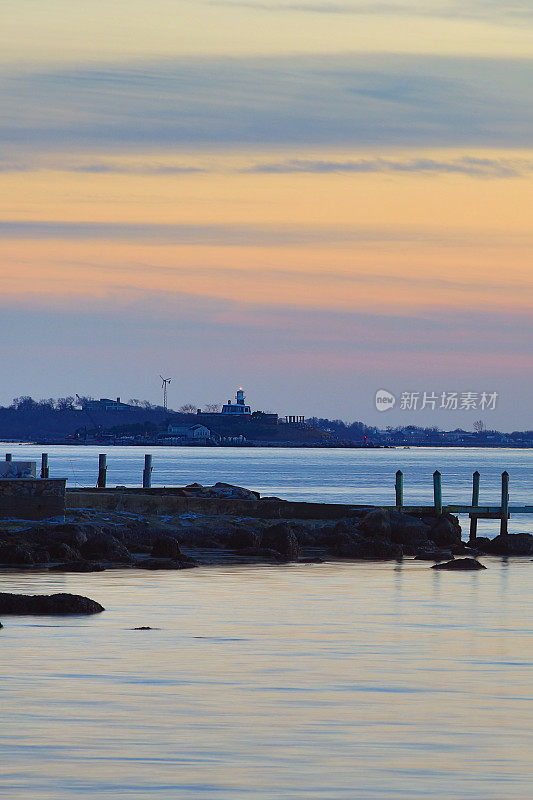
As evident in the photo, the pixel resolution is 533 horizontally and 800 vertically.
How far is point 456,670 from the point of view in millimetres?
19141

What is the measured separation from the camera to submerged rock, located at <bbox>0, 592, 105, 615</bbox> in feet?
75.3

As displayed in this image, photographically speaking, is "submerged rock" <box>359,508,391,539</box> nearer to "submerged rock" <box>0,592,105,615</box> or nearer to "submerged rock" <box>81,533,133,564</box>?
"submerged rock" <box>81,533,133,564</box>

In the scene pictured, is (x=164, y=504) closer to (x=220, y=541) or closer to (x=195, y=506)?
(x=195, y=506)

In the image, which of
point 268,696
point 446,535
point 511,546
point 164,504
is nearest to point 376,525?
point 446,535

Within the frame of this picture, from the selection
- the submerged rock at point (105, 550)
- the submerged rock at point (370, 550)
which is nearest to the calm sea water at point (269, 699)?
the submerged rock at point (105, 550)

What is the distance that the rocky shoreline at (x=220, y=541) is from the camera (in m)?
33.9

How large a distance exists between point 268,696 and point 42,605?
23.5ft

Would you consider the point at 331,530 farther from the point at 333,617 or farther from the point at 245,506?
the point at 333,617

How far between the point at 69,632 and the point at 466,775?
9.90 meters

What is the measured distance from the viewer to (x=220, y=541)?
40719 millimetres

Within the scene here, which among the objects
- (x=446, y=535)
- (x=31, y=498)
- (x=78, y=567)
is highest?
(x=31, y=498)

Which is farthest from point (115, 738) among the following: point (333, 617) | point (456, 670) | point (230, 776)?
point (333, 617)

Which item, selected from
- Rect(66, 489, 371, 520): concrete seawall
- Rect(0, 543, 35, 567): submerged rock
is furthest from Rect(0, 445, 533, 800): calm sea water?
Rect(66, 489, 371, 520): concrete seawall

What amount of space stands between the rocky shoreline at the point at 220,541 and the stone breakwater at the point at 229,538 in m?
0.03
